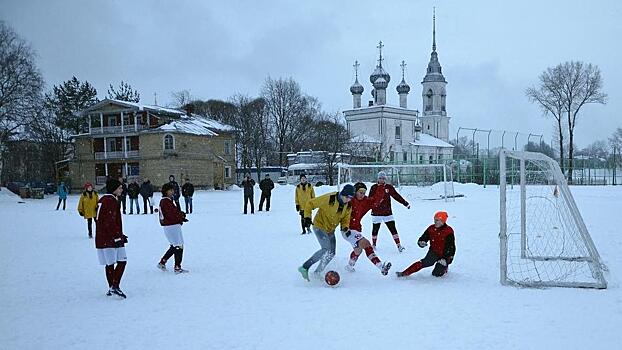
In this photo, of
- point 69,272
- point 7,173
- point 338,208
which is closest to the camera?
point 338,208

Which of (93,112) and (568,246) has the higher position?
(93,112)

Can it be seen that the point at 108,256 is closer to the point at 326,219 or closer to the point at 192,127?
the point at 326,219

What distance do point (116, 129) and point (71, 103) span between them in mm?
11332

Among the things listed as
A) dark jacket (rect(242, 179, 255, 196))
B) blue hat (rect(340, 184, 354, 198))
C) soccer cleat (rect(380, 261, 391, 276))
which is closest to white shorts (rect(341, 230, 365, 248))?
soccer cleat (rect(380, 261, 391, 276))

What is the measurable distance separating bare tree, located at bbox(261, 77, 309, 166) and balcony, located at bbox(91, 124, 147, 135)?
21.6 m

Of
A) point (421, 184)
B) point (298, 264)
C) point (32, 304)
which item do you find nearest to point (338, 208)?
point (298, 264)

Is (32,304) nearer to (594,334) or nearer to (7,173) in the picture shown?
(594,334)

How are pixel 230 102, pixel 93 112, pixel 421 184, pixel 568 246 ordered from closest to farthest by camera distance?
pixel 568 246
pixel 421 184
pixel 93 112
pixel 230 102

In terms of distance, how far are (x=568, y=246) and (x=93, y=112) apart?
153 feet

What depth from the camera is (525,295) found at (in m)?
7.13

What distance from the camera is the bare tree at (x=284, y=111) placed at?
214 feet

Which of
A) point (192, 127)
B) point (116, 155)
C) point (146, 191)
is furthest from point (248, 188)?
point (116, 155)

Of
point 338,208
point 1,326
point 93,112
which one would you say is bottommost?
point 1,326

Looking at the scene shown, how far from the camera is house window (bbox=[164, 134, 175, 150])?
147ft
